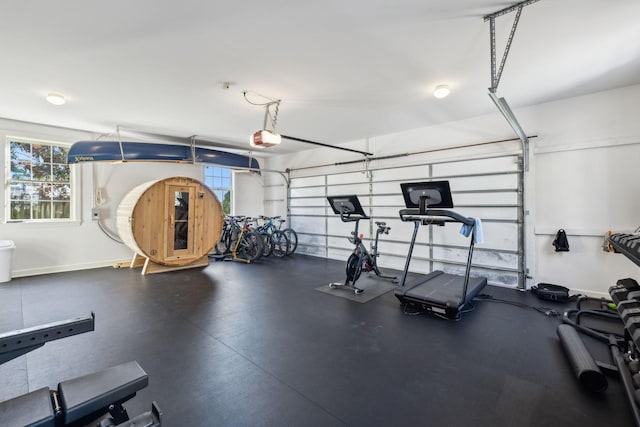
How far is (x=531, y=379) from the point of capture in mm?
2312

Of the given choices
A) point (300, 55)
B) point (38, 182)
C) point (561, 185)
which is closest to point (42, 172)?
point (38, 182)

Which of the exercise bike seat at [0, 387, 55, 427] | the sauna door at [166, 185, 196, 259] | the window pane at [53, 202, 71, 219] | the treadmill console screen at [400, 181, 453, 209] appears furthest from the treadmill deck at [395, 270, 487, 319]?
the window pane at [53, 202, 71, 219]

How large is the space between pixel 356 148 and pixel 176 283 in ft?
16.3

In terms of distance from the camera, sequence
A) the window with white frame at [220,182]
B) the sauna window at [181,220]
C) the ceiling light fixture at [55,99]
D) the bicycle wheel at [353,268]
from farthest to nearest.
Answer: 1. the window with white frame at [220,182]
2. the sauna window at [181,220]
3. the bicycle wheel at [353,268]
4. the ceiling light fixture at [55,99]

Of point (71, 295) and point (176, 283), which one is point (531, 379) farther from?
point (71, 295)

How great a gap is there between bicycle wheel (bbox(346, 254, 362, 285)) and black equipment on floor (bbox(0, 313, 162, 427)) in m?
3.62

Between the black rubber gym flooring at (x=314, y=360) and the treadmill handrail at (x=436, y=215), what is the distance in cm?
124

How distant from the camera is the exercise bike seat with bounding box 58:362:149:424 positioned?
1185 millimetres

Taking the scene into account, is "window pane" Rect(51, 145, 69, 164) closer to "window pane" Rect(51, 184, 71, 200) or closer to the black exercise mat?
"window pane" Rect(51, 184, 71, 200)

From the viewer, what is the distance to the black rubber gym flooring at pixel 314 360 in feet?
6.43

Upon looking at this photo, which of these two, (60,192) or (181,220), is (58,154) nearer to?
(60,192)

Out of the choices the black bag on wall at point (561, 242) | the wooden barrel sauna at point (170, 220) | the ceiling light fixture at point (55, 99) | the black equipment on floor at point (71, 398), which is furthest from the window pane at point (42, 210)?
the black bag on wall at point (561, 242)

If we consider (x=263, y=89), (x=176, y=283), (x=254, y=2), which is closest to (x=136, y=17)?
(x=254, y=2)

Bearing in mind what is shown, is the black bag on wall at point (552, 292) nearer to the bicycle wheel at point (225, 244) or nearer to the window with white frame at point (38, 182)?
the bicycle wheel at point (225, 244)
